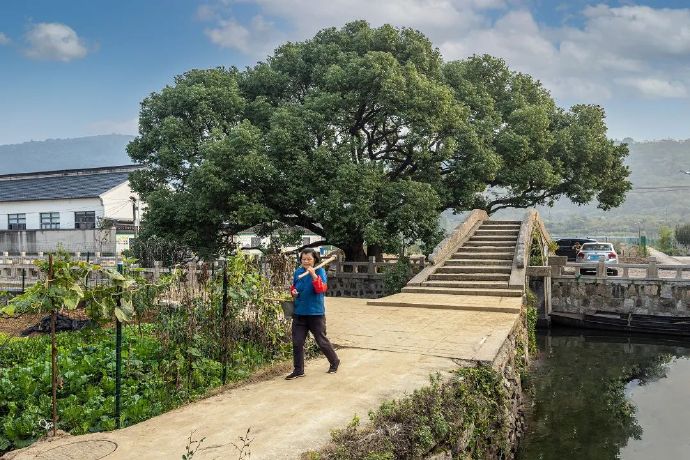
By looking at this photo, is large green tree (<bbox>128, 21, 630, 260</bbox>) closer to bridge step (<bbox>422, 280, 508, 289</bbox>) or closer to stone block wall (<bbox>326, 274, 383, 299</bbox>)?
stone block wall (<bbox>326, 274, 383, 299</bbox>)

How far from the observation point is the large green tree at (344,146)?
17.6 m

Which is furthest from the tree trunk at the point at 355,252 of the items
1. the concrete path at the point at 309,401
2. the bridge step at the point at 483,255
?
the concrete path at the point at 309,401

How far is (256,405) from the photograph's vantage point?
606 centimetres

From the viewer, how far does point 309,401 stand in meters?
6.09

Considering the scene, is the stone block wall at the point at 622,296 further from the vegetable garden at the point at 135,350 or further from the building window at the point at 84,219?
the building window at the point at 84,219

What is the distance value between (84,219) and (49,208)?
342cm

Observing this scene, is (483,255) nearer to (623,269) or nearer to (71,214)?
(623,269)

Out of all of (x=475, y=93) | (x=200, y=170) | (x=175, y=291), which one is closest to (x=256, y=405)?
(x=175, y=291)

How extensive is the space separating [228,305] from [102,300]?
229cm

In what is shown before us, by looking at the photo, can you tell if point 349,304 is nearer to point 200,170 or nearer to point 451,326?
point 451,326

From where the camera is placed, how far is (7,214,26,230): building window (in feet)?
130

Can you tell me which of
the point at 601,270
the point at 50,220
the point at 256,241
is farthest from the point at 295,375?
A: the point at 50,220

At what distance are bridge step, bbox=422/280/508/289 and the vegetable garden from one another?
6.75m

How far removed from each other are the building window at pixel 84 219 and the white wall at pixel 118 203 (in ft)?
3.61
